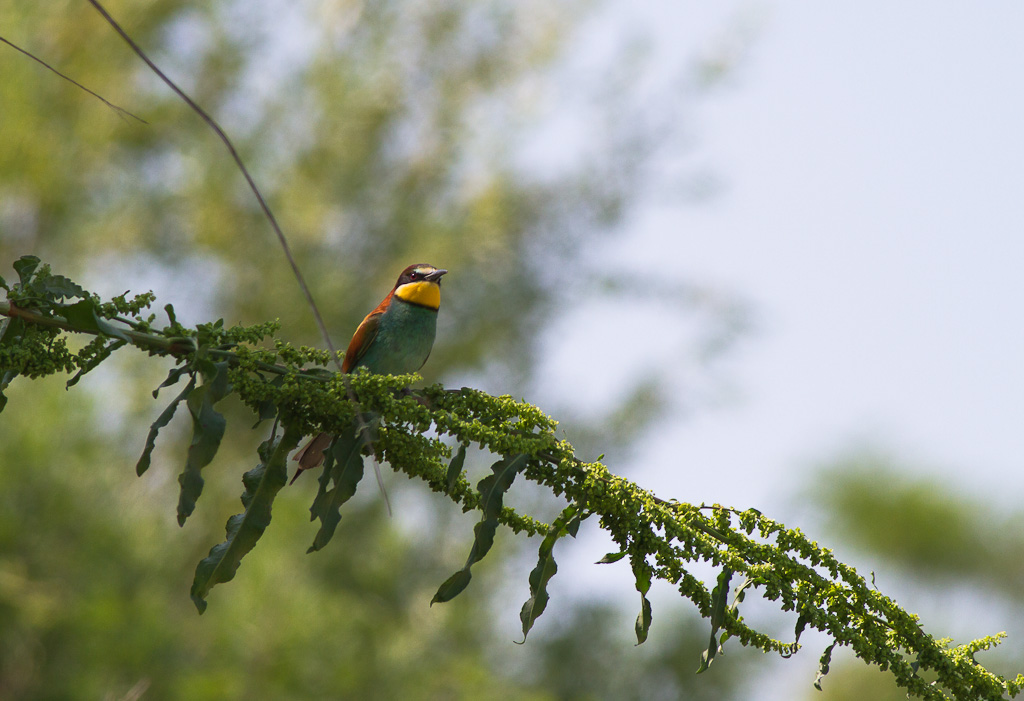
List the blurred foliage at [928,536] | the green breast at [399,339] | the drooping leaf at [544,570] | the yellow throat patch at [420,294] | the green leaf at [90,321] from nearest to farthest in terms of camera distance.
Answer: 1. the green leaf at [90,321]
2. the drooping leaf at [544,570]
3. the green breast at [399,339]
4. the yellow throat patch at [420,294]
5. the blurred foliage at [928,536]

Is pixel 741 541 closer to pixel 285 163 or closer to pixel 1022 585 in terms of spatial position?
pixel 285 163

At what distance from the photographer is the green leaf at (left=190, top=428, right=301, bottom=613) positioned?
148 centimetres

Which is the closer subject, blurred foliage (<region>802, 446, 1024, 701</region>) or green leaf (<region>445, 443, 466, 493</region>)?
green leaf (<region>445, 443, 466, 493</region>)

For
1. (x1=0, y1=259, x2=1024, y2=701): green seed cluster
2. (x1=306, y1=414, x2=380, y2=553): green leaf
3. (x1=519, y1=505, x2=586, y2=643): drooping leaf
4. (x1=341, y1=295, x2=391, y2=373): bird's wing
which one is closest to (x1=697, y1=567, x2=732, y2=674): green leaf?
(x1=0, y1=259, x2=1024, y2=701): green seed cluster

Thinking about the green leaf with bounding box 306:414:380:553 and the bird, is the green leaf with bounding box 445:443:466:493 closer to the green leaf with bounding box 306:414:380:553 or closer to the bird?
the green leaf with bounding box 306:414:380:553

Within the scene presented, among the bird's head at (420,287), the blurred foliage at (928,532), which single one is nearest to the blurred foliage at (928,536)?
the blurred foliage at (928,532)

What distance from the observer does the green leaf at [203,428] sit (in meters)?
1.43

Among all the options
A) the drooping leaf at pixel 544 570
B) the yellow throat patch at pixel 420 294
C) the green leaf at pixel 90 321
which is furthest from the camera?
the yellow throat patch at pixel 420 294

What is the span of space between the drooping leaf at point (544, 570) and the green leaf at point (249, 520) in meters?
0.46

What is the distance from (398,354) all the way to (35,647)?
5066 mm

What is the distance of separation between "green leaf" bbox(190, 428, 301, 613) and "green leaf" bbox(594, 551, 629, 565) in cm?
55

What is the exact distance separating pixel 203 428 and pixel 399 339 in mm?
2060

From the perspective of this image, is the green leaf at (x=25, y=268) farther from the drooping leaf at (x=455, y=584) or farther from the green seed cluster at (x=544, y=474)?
the drooping leaf at (x=455, y=584)

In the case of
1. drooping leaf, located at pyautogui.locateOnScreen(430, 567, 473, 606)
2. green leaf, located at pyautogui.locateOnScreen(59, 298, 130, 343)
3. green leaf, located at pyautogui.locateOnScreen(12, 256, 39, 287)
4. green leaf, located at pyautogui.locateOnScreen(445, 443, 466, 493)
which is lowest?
drooping leaf, located at pyautogui.locateOnScreen(430, 567, 473, 606)
